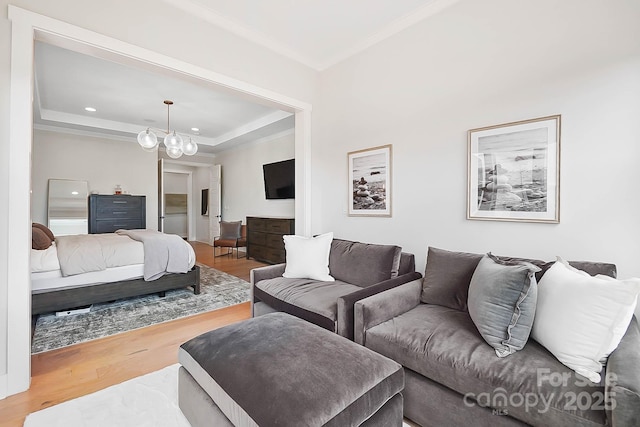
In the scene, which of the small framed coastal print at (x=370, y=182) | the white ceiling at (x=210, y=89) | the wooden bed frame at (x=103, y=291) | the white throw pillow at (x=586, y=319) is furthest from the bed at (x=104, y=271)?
the white throw pillow at (x=586, y=319)

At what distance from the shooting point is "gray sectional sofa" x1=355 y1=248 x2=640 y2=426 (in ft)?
3.46

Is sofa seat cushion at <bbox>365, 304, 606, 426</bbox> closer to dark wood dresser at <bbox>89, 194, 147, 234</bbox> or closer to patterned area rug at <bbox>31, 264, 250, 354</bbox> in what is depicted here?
patterned area rug at <bbox>31, 264, 250, 354</bbox>

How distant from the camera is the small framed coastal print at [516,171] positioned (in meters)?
1.95

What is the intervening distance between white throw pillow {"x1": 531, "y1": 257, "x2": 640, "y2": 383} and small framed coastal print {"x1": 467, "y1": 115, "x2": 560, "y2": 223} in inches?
30.7

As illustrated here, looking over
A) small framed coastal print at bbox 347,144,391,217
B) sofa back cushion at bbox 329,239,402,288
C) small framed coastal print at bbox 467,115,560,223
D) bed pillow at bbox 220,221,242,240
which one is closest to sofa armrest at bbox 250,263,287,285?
sofa back cushion at bbox 329,239,402,288

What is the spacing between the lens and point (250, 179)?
6.82 m

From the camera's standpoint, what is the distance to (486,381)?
1271 millimetres

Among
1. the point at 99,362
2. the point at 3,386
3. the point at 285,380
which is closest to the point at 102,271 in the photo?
the point at 99,362

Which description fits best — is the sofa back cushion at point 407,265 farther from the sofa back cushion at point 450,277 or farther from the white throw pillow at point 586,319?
the white throw pillow at point 586,319

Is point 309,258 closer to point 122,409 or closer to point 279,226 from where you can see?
point 122,409

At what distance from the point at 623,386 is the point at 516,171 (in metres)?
1.50

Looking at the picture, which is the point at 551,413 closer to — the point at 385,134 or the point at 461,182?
the point at 461,182

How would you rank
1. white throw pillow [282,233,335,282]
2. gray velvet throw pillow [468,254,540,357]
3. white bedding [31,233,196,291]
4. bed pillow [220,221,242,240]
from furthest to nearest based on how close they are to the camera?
bed pillow [220,221,242,240], white bedding [31,233,196,291], white throw pillow [282,233,335,282], gray velvet throw pillow [468,254,540,357]

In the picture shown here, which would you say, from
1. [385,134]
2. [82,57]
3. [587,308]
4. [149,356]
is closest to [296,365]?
[587,308]
